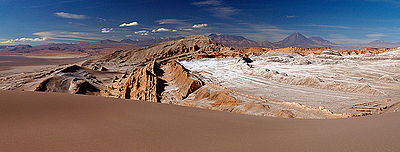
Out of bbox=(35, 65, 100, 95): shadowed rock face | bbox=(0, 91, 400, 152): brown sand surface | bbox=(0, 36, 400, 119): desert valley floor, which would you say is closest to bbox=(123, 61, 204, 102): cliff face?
bbox=(0, 36, 400, 119): desert valley floor

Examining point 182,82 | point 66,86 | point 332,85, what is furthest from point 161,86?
point 332,85

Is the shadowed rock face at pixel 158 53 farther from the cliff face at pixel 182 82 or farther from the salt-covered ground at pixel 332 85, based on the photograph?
the salt-covered ground at pixel 332 85

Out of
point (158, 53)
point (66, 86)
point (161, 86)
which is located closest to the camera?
point (161, 86)

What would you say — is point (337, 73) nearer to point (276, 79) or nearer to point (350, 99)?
point (276, 79)

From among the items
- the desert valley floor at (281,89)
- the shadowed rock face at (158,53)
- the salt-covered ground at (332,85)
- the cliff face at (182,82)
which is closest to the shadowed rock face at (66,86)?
the desert valley floor at (281,89)

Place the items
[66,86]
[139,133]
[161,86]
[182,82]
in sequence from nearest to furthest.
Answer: [139,133]
[182,82]
[161,86]
[66,86]

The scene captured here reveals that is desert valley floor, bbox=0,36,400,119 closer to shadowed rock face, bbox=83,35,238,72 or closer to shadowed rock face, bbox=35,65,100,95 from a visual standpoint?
shadowed rock face, bbox=35,65,100,95

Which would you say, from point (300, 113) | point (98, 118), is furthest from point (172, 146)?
point (300, 113)

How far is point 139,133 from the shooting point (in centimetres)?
197

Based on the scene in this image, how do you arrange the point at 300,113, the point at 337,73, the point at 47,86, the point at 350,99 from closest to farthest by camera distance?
the point at 300,113, the point at 350,99, the point at 337,73, the point at 47,86

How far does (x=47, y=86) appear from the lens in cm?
1587

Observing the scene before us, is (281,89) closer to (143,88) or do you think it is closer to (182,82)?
(182,82)

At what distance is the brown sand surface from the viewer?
5.35ft

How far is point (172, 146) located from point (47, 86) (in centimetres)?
1891
